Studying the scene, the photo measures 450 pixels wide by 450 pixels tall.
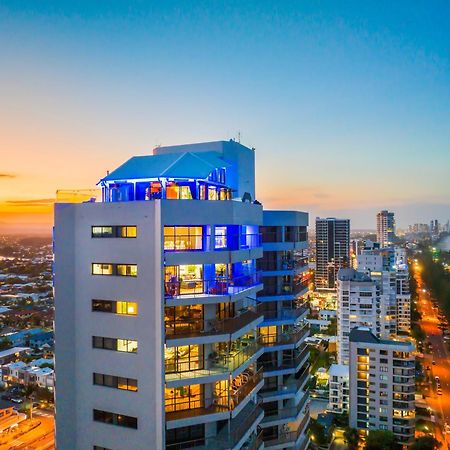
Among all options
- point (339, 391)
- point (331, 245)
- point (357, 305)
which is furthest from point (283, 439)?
point (331, 245)

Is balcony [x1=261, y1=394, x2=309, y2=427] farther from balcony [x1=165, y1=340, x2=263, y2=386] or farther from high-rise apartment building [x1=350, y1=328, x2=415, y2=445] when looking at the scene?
high-rise apartment building [x1=350, y1=328, x2=415, y2=445]

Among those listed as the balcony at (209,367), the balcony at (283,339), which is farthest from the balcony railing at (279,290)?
the balcony at (209,367)

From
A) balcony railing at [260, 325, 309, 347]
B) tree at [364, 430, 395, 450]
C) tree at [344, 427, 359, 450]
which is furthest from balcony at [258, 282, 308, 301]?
tree at [344, 427, 359, 450]

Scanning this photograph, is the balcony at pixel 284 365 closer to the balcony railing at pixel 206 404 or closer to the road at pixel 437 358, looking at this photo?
the balcony railing at pixel 206 404

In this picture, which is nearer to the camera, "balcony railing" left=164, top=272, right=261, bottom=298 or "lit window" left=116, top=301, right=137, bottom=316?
"lit window" left=116, top=301, right=137, bottom=316

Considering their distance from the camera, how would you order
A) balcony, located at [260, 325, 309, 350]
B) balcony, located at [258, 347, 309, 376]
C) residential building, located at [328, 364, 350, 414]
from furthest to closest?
residential building, located at [328, 364, 350, 414] → balcony, located at [260, 325, 309, 350] → balcony, located at [258, 347, 309, 376]

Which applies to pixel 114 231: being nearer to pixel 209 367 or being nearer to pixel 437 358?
pixel 209 367

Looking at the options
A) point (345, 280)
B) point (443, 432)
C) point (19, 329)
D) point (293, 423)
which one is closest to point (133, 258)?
point (293, 423)
